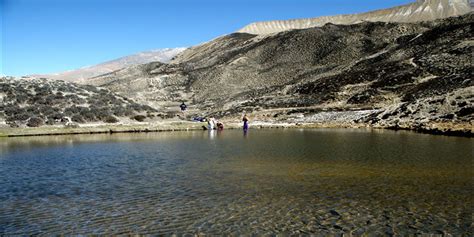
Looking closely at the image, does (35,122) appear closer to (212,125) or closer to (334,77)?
(212,125)

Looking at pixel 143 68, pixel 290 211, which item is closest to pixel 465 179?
pixel 290 211

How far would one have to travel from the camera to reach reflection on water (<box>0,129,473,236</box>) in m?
11.2

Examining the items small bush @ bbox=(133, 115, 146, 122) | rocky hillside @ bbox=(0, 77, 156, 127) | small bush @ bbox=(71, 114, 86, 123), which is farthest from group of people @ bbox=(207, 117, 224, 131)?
small bush @ bbox=(71, 114, 86, 123)

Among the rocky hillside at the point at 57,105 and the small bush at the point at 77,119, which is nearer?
the rocky hillside at the point at 57,105

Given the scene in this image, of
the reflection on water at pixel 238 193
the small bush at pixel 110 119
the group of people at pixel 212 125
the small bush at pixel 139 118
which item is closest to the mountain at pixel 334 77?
the small bush at pixel 139 118

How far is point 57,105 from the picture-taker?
5094cm

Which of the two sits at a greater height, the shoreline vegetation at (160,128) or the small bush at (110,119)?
the small bush at (110,119)

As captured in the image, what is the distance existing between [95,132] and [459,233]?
39.2 m

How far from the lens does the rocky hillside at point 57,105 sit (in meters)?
46.6

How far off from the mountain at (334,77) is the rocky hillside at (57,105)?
389 inches

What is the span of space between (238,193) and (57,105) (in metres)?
41.8

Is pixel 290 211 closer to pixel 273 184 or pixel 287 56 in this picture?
pixel 273 184

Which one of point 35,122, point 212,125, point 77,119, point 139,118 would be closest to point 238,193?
point 212,125

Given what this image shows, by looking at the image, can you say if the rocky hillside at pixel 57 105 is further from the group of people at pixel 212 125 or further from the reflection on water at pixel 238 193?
the reflection on water at pixel 238 193
